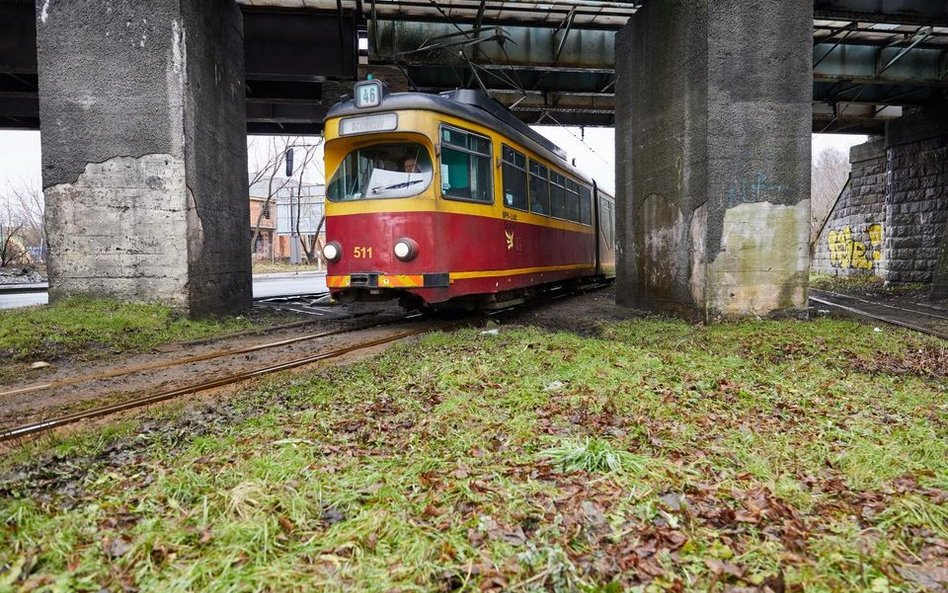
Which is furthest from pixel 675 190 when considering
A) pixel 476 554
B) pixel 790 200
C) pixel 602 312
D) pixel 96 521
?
pixel 96 521

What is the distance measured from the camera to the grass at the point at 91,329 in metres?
6.93

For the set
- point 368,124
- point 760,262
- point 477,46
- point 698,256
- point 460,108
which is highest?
point 477,46

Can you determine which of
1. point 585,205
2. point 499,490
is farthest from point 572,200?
point 499,490

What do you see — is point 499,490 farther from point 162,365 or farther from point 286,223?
point 286,223

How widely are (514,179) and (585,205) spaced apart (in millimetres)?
6205

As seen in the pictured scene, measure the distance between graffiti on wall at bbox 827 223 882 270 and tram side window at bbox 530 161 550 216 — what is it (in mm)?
12567

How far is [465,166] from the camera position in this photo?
882 cm

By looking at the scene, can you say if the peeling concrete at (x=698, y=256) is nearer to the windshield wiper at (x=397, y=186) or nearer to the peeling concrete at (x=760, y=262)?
the peeling concrete at (x=760, y=262)

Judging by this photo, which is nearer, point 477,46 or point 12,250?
point 477,46

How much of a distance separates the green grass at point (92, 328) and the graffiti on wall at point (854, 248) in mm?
18685

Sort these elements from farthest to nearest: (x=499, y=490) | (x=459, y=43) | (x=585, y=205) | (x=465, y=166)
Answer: (x=585, y=205), (x=459, y=43), (x=465, y=166), (x=499, y=490)

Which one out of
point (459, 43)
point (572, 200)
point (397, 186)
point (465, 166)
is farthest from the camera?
point (572, 200)

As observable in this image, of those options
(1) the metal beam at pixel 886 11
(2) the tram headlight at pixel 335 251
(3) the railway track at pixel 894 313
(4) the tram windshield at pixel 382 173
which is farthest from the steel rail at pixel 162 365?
(1) the metal beam at pixel 886 11

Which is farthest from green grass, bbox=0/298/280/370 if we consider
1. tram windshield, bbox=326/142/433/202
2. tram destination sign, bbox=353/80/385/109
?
tram destination sign, bbox=353/80/385/109
